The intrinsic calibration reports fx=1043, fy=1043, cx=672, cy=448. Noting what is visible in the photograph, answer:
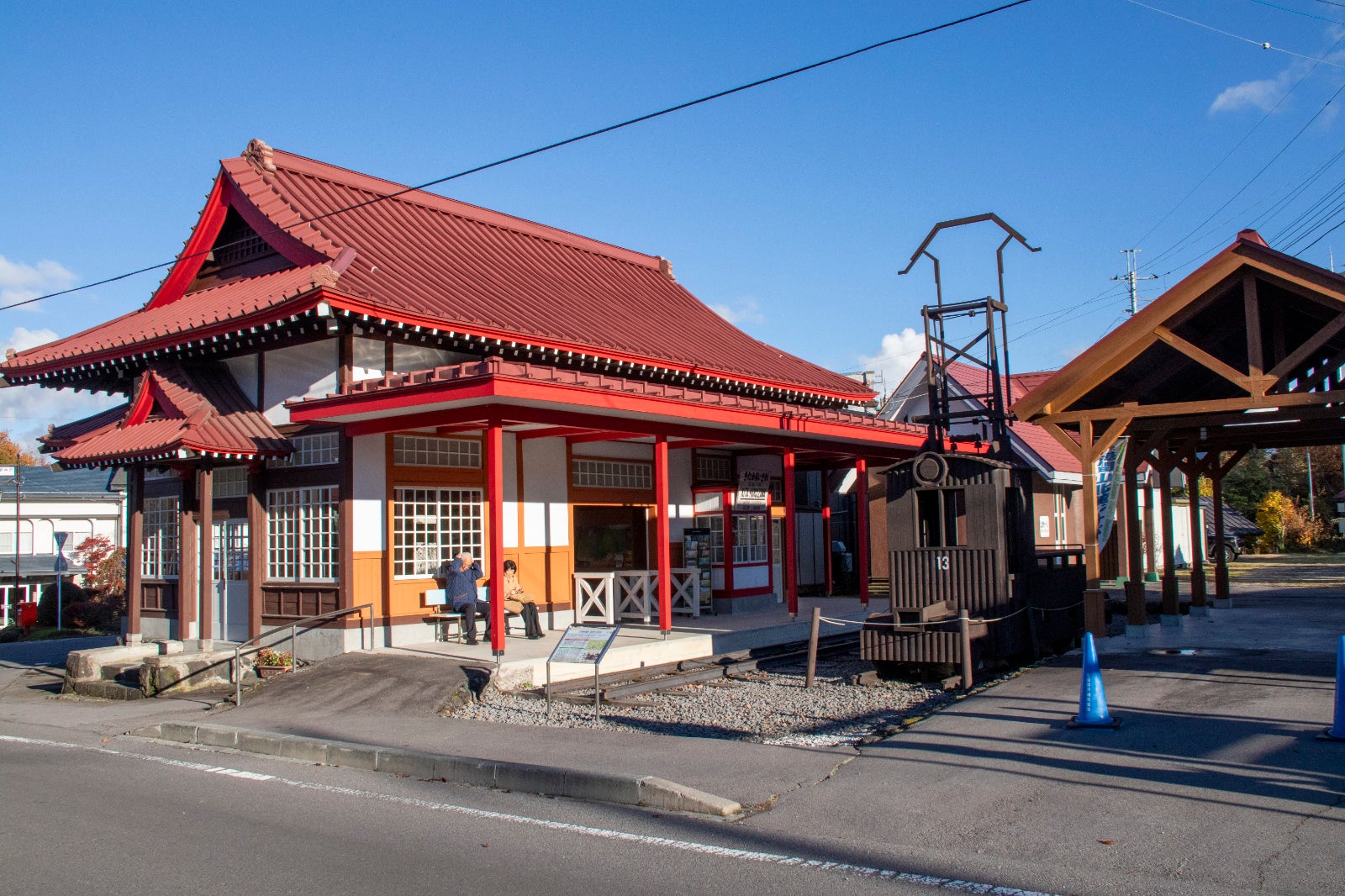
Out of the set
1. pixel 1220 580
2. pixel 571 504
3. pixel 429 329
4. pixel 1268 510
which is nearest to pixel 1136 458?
pixel 1220 580

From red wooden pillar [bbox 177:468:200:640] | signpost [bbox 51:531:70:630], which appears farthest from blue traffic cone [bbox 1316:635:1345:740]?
signpost [bbox 51:531:70:630]

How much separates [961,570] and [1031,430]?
19494 mm

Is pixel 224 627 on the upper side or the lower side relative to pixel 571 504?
lower

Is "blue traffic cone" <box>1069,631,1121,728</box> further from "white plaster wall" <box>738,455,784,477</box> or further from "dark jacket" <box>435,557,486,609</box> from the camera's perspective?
"white plaster wall" <box>738,455,784,477</box>

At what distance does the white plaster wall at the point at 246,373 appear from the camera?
652 inches

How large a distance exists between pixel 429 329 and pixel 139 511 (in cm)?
679

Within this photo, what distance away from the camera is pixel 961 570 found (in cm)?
1330

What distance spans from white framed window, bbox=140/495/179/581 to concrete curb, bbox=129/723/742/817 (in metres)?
7.57

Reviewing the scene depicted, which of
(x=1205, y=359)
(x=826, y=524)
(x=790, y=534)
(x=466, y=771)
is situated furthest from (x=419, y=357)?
(x=826, y=524)

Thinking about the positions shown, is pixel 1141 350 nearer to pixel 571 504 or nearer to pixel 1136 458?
pixel 1136 458

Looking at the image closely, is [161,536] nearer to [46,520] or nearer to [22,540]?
[46,520]

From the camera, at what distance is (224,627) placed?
55.3ft

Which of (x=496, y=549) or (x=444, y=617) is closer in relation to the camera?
(x=496, y=549)

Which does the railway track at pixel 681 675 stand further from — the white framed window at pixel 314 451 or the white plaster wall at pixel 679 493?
the white framed window at pixel 314 451
